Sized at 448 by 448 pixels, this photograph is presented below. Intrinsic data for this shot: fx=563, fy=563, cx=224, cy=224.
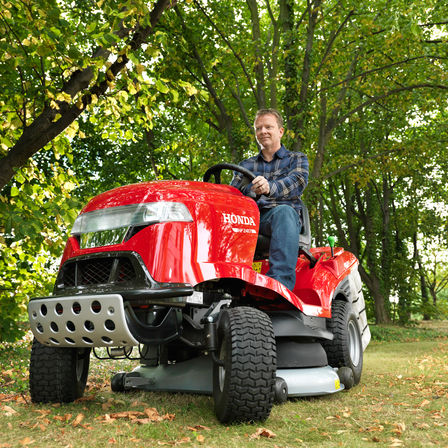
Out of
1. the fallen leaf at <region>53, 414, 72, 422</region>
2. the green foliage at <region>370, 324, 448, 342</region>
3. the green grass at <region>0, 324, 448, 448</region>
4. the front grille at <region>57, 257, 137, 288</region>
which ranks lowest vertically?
the green foliage at <region>370, 324, 448, 342</region>

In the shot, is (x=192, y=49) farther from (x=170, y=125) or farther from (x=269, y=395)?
(x=269, y=395)

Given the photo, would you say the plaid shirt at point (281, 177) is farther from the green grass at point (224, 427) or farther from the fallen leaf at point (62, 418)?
the fallen leaf at point (62, 418)

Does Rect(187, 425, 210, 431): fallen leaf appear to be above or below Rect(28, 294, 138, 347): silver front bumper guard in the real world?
below

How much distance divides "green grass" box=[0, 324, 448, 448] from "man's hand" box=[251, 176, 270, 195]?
1487mm

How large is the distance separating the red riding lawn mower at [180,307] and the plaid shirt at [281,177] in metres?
0.23

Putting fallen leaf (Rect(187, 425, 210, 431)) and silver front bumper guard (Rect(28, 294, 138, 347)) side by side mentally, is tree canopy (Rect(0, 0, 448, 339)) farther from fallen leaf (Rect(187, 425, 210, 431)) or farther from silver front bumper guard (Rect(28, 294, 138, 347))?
fallen leaf (Rect(187, 425, 210, 431))

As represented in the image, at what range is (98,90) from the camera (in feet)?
18.8

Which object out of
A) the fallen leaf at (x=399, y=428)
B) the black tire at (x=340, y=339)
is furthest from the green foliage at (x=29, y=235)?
the fallen leaf at (x=399, y=428)

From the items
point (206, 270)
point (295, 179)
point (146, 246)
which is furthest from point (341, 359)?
point (146, 246)

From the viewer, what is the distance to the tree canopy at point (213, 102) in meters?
→ 5.46

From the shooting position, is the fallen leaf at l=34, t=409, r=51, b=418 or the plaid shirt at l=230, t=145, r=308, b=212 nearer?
the fallen leaf at l=34, t=409, r=51, b=418

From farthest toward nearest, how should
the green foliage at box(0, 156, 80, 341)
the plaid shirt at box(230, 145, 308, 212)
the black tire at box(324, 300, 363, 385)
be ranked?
the green foliage at box(0, 156, 80, 341) → the black tire at box(324, 300, 363, 385) → the plaid shirt at box(230, 145, 308, 212)

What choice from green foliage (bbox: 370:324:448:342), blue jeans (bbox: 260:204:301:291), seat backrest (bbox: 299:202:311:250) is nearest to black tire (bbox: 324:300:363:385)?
seat backrest (bbox: 299:202:311:250)

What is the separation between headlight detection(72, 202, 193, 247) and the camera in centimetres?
327
